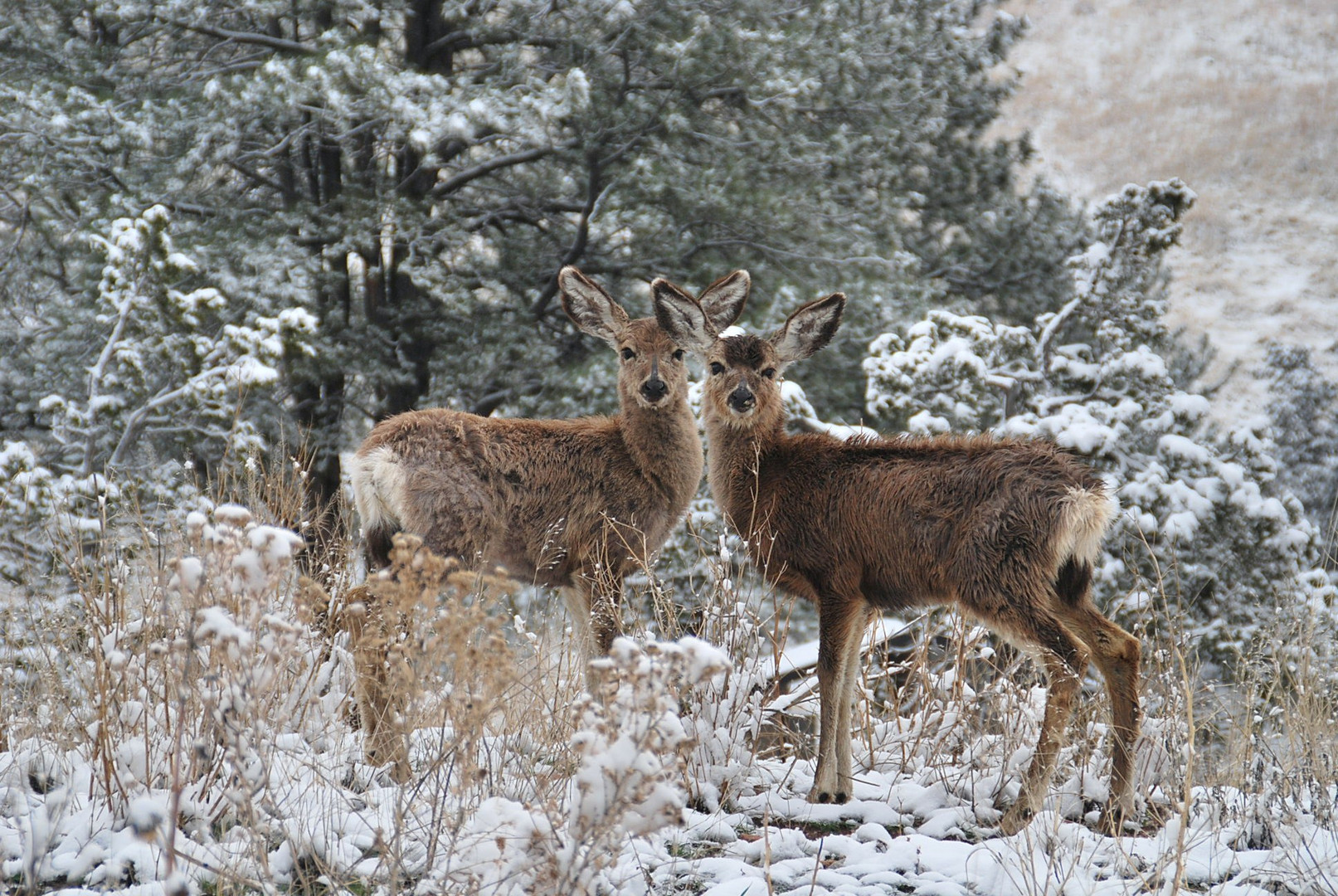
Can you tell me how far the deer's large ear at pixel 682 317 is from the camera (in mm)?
5215

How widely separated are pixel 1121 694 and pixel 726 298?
2.97 m

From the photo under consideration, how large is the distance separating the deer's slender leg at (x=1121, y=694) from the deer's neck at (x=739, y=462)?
1412mm

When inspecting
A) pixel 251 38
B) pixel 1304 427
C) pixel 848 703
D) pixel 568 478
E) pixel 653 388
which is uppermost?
pixel 251 38

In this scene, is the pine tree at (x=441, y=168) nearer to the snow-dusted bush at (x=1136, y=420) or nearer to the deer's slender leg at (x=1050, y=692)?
the snow-dusted bush at (x=1136, y=420)

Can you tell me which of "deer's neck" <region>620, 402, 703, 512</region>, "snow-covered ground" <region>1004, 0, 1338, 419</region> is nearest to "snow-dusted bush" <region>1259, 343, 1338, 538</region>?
"snow-covered ground" <region>1004, 0, 1338, 419</region>

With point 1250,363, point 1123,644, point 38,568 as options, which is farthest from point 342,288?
point 1250,363

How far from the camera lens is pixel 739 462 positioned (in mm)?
4930

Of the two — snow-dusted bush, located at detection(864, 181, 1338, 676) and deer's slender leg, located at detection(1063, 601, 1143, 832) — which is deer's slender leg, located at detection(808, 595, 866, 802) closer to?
deer's slender leg, located at detection(1063, 601, 1143, 832)

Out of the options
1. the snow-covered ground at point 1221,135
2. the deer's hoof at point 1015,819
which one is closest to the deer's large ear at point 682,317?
the deer's hoof at point 1015,819

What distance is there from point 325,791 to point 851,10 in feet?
44.5

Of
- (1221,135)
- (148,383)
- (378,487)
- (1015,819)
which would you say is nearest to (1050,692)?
(1015,819)

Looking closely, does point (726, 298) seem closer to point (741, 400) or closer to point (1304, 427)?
point (741, 400)

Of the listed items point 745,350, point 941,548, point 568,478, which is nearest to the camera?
point 941,548

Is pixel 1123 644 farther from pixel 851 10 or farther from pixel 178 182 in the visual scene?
pixel 851 10
